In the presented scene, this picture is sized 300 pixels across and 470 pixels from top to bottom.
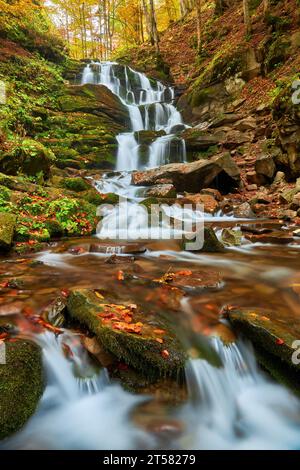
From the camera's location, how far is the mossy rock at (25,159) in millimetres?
8584

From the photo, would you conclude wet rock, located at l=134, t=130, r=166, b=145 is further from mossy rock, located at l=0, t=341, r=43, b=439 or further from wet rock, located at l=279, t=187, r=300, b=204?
mossy rock, located at l=0, t=341, r=43, b=439

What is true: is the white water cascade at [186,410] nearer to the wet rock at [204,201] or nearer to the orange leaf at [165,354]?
the orange leaf at [165,354]

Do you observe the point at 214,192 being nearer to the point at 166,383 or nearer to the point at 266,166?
the point at 266,166

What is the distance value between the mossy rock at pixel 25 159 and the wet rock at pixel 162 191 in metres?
3.44

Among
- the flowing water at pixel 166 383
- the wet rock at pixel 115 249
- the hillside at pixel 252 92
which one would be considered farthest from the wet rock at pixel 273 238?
the wet rock at pixel 115 249

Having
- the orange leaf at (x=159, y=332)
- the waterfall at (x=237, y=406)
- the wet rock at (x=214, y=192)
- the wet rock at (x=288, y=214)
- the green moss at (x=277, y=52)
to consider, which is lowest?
the waterfall at (x=237, y=406)

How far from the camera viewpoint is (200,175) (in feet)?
36.5

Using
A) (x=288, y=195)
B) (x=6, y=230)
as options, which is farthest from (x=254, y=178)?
(x=6, y=230)

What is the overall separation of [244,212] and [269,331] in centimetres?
701

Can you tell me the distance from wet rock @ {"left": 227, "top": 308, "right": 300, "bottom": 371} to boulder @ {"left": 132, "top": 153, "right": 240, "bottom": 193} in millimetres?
8270

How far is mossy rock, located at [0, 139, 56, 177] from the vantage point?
8.58 m

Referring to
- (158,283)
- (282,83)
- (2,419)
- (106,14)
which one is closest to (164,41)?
(106,14)
